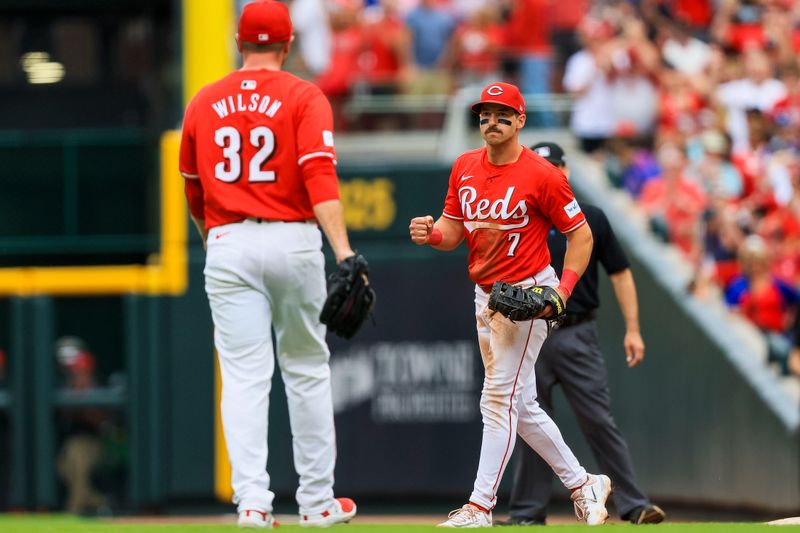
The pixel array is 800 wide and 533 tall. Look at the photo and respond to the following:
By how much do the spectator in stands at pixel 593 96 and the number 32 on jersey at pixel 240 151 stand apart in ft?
23.5

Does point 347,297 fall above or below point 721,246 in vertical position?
below

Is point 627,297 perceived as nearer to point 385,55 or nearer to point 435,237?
point 435,237

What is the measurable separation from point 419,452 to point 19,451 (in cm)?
332

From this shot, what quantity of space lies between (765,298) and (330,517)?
5.94 m

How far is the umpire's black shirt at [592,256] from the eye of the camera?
778 cm

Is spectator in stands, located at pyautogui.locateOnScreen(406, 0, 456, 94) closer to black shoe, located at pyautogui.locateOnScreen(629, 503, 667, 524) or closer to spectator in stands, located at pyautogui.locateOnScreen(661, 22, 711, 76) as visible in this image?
spectator in stands, located at pyautogui.locateOnScreen(661, 22, 711, 76)

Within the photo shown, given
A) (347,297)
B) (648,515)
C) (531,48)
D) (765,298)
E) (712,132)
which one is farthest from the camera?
(531,48)

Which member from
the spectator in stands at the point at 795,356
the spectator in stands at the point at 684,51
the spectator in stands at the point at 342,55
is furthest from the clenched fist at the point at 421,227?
the spectator in stands at the point at 684,51

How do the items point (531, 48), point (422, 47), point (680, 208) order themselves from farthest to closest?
point (422, 47) → point (531, 48) → point (680, 208)

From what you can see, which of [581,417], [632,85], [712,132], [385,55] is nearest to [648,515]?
[581,417]

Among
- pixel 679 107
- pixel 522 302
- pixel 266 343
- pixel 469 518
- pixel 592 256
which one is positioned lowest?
pixel 469 518

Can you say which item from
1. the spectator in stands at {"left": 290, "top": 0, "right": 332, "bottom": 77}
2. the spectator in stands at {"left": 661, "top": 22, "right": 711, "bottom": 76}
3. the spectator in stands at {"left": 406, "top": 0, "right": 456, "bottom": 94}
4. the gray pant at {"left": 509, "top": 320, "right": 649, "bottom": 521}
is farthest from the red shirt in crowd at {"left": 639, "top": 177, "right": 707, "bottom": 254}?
the gray pant at {"left": 509, "top": 320, "right": 649, "bottom": 521}

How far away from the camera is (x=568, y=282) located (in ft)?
21.9

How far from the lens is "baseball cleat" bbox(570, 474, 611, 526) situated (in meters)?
6.98
